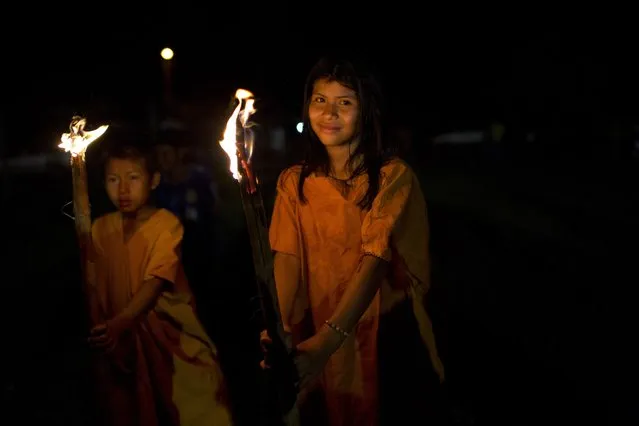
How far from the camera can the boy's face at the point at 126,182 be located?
3.46 meters

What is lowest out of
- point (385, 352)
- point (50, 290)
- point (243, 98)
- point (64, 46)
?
point (50, 290)

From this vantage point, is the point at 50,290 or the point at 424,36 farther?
the point at 424,36

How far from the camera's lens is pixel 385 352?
115 inches

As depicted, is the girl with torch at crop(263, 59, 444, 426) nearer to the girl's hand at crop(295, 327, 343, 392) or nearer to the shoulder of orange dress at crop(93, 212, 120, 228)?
the girl's hand at crop(295, 327, 343, 392)

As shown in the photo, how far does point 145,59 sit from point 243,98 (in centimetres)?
2673

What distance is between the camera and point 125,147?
3.48 m

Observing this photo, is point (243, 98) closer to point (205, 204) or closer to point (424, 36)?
point (205, 204)

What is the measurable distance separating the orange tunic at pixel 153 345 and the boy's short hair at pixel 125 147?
0.27 metres

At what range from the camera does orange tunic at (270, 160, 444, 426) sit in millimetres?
2896

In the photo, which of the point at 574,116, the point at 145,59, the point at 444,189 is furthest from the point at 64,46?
the point at 574,116

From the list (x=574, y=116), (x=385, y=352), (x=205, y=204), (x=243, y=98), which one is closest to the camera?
(x=243, y=98)

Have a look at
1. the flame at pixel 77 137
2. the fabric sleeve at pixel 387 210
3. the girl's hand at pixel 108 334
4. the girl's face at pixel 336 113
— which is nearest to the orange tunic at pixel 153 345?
the girl's hand at pixel 108 334

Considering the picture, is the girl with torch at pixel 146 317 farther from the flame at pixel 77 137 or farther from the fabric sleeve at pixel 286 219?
the fabric sleeve at pixel 286 219

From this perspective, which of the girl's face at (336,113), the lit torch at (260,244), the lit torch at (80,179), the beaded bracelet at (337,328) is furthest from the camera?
the girl's face at (336,113)
